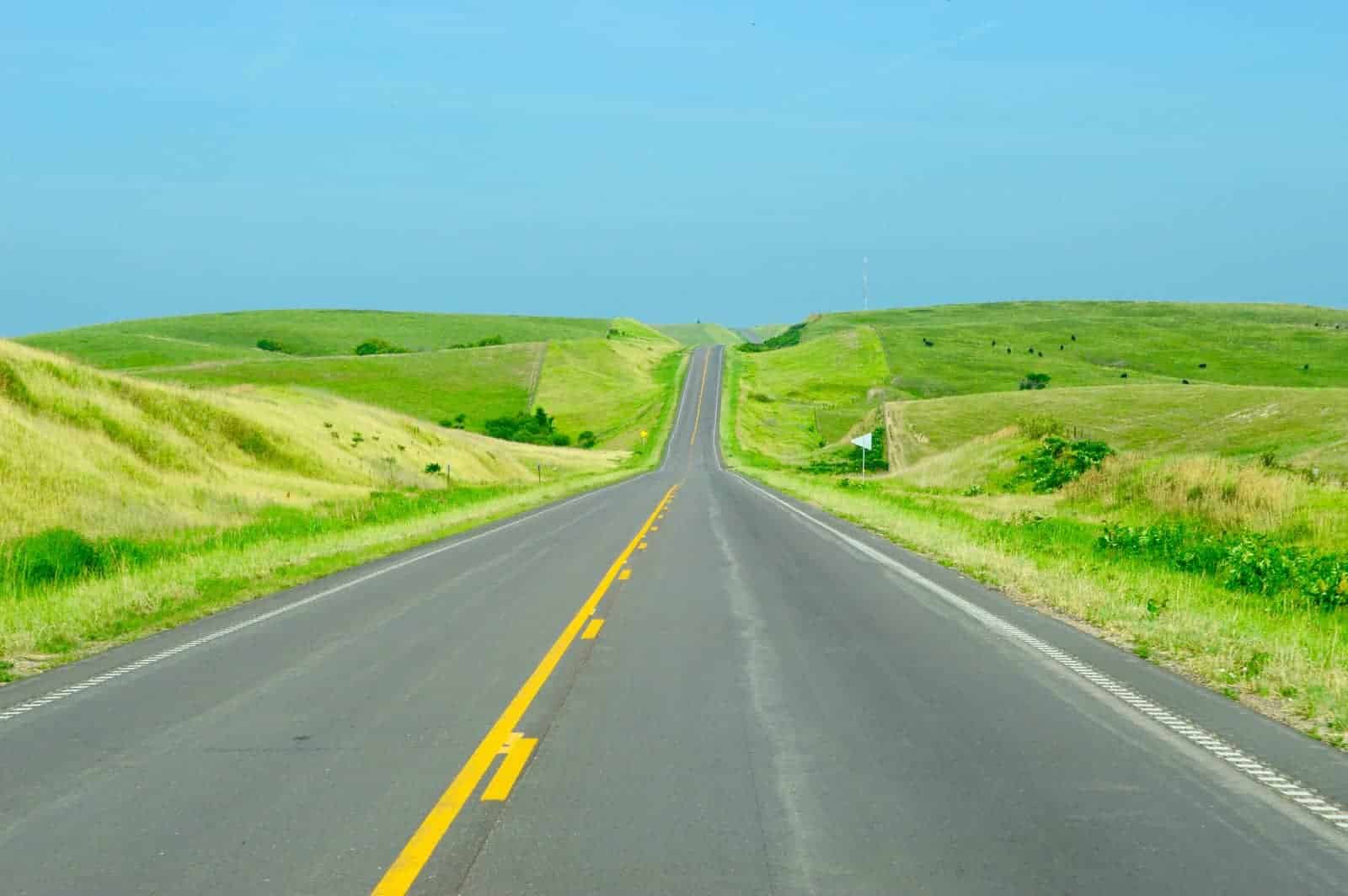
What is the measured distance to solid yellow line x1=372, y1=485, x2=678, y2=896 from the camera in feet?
16.7

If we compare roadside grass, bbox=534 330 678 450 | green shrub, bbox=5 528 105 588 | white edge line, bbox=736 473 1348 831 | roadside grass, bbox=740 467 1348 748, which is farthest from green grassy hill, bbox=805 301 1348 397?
white edge line, bbox=736 473 1348 831

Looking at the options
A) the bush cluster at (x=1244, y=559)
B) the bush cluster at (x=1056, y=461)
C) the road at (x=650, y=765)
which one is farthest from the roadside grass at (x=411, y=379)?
the road at (x=650, y=765)

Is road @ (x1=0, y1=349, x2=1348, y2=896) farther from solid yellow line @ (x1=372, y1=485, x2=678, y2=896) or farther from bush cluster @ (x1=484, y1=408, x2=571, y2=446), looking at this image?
bush cluster @ (x1=484, y1=408, x2=571, y2=446)

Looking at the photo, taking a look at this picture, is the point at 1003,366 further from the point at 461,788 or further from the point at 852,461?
the point at 461,788

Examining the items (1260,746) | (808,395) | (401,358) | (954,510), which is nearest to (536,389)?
(401,358)

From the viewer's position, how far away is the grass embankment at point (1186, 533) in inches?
399

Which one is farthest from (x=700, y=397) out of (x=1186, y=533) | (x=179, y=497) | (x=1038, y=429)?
(x=1186, y=533)

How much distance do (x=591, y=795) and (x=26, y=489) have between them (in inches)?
937

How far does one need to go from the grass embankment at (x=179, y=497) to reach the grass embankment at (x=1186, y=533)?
10.5 meters

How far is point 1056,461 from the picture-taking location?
3959 cm

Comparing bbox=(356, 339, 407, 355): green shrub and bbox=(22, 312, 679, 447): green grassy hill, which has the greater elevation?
bbox=(356, 339, 407, 355): green shrub

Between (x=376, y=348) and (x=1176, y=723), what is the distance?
572ft

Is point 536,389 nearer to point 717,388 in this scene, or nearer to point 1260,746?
point 717,388

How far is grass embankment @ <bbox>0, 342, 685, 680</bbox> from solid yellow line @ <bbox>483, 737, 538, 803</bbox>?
5363mm
